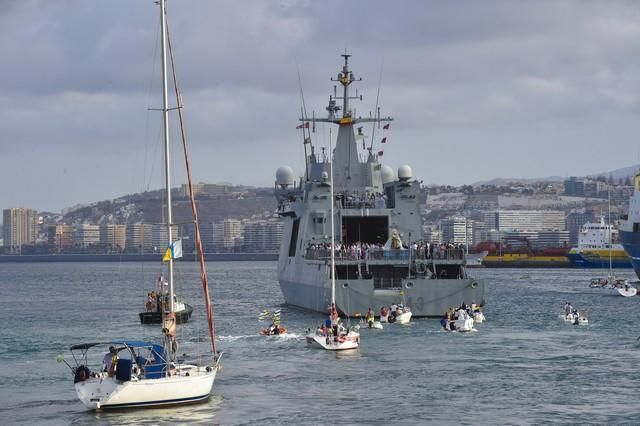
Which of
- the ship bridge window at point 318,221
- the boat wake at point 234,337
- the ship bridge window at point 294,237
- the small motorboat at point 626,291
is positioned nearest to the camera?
the boat wake at point 234,337

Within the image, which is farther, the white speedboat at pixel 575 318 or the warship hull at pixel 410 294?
the white speedboat at pixel 575 318

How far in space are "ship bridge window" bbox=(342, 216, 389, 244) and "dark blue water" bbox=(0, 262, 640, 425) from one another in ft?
19.8

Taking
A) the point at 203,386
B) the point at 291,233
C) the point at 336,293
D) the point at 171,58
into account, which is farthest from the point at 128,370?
the point at 291,233

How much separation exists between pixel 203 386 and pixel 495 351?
16865 mm

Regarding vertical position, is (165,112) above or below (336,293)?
above

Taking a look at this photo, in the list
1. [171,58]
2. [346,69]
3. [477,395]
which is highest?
[346,69]

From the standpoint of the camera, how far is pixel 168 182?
36.5m

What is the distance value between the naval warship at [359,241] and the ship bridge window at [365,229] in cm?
6

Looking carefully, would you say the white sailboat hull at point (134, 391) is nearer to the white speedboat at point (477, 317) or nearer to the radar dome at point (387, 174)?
the white speedboat at point (477, 317)

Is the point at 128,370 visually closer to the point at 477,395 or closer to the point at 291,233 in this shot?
the point at 477,395

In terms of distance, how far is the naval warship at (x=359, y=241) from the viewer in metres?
59.6

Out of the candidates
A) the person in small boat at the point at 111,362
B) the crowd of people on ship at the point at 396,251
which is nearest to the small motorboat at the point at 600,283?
the crowd of people on ship at the point at 396,251

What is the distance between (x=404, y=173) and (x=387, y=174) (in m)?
5.05

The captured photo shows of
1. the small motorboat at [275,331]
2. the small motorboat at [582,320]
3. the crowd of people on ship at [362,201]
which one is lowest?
the small motorboat at [582,320]
